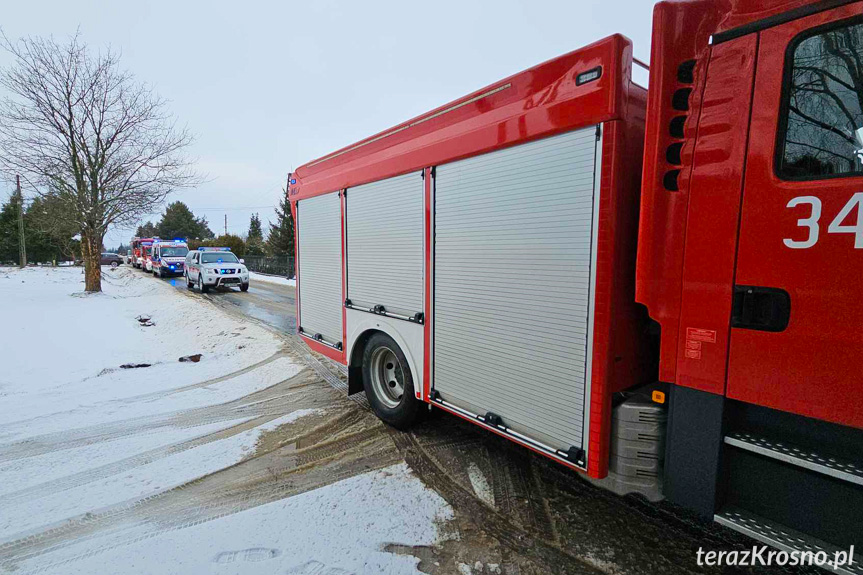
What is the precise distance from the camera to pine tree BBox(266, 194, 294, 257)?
34.4 m

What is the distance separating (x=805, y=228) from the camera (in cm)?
172

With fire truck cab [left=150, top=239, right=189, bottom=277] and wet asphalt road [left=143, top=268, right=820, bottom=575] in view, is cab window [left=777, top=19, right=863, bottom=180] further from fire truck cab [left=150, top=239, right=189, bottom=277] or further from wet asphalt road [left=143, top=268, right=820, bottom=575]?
fire truck cab [left=150, top=239, right=189, bottom=277]

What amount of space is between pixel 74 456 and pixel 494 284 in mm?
3914

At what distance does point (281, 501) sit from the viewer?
3035 mm

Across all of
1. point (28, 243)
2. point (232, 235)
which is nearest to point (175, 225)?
point (28, 243)

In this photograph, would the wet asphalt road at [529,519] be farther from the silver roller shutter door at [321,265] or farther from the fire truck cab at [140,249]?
the fire truck cab at [140,249]

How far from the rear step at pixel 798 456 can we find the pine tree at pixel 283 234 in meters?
34.1

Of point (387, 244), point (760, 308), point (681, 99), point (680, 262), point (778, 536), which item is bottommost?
point (778, 536)

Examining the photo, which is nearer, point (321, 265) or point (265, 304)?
point (321, 265)

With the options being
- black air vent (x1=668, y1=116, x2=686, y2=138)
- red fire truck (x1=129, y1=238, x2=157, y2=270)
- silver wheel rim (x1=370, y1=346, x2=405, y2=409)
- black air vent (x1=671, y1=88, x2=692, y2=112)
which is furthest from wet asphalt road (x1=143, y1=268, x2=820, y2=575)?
red fire truck (x1=129, y1=238, x2=157, y2=270)

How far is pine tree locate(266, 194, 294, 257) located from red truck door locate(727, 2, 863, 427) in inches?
1343

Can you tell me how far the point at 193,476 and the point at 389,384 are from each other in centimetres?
193

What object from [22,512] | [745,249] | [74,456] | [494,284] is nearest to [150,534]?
[22,512]

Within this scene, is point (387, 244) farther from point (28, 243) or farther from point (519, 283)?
point (28, 243)
